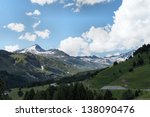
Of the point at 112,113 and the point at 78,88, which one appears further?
the point at 78,88

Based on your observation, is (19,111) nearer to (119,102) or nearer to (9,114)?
(9,114)

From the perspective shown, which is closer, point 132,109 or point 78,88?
point 132,109

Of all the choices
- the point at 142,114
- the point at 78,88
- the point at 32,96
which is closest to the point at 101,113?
the point at 142,114

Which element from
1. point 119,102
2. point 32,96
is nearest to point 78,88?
point 32,96

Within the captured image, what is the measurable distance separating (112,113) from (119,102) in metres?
0.89

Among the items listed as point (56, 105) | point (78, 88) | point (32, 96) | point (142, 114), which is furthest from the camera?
point (32, 96)

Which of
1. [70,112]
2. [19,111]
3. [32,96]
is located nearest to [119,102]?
[70,112]

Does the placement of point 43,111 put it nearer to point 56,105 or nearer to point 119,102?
point 56,105

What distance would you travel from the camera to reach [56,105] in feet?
45.8

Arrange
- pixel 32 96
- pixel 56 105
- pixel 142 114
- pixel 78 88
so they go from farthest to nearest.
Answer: pixel 32 96, pixel 78 88, pixel 56 105, pixel 142 114

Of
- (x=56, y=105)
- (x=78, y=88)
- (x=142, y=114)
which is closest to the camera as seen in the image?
(x=142, y=114)

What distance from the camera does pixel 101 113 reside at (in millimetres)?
13414

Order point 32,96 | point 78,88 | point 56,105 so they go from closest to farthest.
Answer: point 56,105 → point 78,88 → point 32,96

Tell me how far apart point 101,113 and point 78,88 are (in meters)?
101
